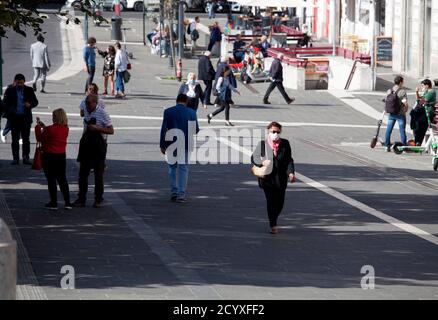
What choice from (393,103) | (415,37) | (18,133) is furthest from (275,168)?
(415,37)

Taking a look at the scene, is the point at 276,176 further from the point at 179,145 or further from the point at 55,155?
the point at 55,155

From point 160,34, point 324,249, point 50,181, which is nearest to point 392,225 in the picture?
point 324,249

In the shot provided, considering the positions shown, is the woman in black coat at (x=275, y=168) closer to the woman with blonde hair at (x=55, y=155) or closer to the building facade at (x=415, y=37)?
the woman with blonde hair at (x=55, y=155)

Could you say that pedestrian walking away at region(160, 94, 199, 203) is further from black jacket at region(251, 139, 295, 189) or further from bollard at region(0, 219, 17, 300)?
bollard at region(0, 219, 17, 300)

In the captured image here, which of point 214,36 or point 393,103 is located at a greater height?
point 214,36

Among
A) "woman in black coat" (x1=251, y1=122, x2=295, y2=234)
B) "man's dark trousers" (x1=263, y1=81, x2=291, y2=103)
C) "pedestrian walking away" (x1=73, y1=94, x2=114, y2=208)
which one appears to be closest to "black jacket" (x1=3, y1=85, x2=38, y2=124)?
"pedestrian walking away" (x1=73, y1=94, x2=114, y2=208)

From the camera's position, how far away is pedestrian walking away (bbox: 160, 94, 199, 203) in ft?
61.9

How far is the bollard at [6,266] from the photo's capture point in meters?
8.38

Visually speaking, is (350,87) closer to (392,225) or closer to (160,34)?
(160,34)

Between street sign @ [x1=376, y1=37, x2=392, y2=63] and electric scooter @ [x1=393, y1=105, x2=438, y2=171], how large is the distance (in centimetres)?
1895

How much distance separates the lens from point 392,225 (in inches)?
706

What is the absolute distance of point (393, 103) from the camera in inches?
1054

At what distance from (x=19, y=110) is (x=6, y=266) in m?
14.9
